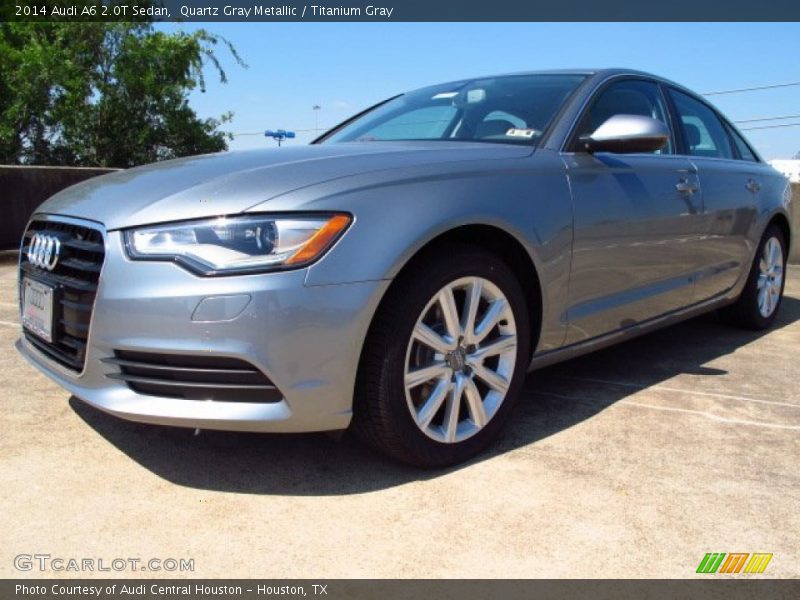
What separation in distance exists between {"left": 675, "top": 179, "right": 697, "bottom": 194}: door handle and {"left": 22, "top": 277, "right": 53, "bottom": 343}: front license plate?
275 cm

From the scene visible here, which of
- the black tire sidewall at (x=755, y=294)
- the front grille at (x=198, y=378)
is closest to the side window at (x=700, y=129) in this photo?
the black tire sidewall at (x=755, y=294)

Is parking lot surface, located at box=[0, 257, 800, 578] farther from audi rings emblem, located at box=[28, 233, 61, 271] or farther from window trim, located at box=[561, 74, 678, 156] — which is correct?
window trim, located at box=[561, 74, 678, 156]

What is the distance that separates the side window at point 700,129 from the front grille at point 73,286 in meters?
3.01

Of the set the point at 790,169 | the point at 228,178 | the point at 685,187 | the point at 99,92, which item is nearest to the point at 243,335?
the point at 228,178

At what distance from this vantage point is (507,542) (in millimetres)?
→ 1984

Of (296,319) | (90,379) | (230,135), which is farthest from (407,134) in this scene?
(230,135)

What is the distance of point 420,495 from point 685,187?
2.17 metres

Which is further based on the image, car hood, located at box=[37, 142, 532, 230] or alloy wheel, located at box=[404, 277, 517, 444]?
alloy wheel, located at box=[404, 277, 517, 444]

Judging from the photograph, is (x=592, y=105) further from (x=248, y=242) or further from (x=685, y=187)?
(x=248, y=242)

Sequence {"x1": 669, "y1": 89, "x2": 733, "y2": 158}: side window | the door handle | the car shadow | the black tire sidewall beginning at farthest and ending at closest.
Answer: the black tire sidewall
{"x1": 669, "y1": 89, "x2": 733, "y2": 158}: side window
the door handle
the car shadow

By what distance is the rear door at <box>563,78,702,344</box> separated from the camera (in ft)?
9.51
